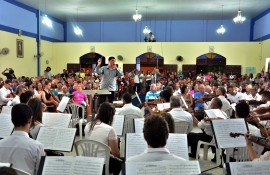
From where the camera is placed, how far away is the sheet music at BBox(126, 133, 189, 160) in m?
2.81

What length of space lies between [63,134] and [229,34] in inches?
678

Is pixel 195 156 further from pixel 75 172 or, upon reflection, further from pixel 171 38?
pixel 171 38

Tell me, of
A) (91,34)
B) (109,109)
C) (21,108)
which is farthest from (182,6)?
(21,108)

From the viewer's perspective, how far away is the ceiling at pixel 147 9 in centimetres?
1377

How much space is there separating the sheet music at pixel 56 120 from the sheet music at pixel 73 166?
1.95 metres

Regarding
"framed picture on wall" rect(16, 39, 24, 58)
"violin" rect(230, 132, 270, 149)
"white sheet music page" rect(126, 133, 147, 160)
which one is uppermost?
"framed picture on wall" rect(16, 39, 24, 58)

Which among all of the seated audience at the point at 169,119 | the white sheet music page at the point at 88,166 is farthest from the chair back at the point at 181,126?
the white sheet music page at the point at 88,166

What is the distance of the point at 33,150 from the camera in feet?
8.34

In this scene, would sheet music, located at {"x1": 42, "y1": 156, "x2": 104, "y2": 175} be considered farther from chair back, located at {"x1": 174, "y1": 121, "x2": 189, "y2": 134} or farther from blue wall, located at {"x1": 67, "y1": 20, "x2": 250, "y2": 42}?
blue wall, located at {"x1": 67, "y1": 20, "x2": 250, "y2": 42}

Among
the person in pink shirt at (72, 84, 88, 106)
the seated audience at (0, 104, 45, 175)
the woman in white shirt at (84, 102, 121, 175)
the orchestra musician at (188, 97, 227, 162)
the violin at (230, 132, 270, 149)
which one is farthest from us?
the person in pink shirt at (72, 84, 88, 106)

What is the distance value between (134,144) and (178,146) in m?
0.44

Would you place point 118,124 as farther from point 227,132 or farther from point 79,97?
point 79,97

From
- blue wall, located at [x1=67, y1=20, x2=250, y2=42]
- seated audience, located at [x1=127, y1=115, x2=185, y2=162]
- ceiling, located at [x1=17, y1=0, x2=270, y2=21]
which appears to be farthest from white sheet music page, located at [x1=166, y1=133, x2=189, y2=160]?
blue wall, located at [x1=67, y1=20, x2=250, y2=42]

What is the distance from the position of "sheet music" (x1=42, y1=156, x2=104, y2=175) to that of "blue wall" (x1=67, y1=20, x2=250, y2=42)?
682 inches
